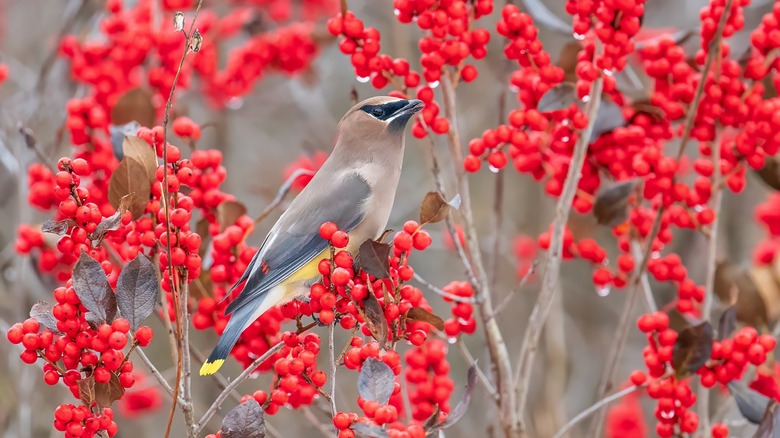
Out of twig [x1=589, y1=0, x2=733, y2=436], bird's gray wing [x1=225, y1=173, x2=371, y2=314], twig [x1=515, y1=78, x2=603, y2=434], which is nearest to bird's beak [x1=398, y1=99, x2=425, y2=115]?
bird's gray wing [x1=225, y1=173, x2=371, y2=314]

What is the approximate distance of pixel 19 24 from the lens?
5.95 m

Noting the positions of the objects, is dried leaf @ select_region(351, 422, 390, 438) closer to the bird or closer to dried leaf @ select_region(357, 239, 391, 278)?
dried leaf @ select_region(357, 239, 391, 278)

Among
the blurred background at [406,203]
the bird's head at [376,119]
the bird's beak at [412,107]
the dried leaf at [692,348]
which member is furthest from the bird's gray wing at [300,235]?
the blurred background at [406,203]

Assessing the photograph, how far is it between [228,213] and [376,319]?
67cm

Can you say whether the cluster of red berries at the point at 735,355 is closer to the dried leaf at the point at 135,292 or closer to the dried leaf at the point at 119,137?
the dried leaf at the point at 135,292

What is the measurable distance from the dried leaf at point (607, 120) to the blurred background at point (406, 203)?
143 cm

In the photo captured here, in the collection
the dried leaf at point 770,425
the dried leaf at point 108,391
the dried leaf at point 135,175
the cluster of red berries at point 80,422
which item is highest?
the dried leaf at point 135,175

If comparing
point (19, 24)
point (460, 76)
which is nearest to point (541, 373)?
point (460, 76)

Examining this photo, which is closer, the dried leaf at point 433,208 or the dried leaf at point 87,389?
the dried leaf at point 87,389

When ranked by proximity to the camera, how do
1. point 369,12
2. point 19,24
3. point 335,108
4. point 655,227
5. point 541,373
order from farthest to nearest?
point 335,108 < point 369,12 < point 19,24 < point 541,373 < point 655,227

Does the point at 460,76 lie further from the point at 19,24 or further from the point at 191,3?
the point at 19,24

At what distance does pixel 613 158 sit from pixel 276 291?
3.17 ft

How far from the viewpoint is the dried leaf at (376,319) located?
1808 mm

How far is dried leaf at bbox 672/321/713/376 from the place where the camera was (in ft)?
7.07
